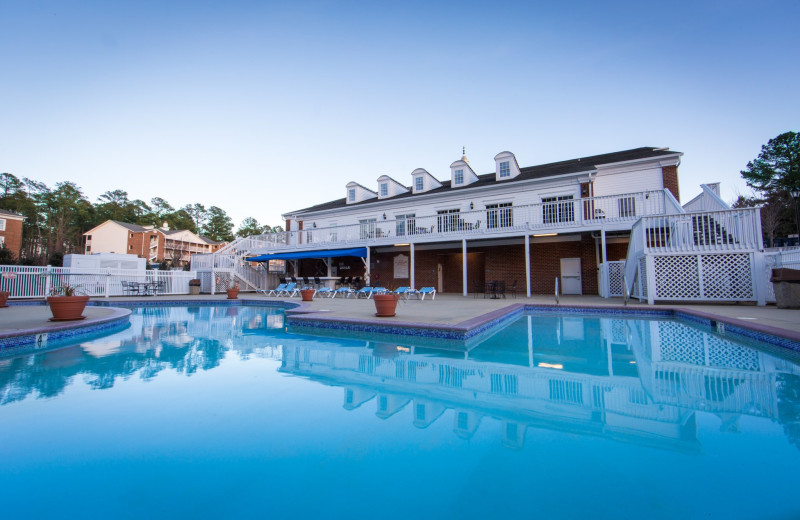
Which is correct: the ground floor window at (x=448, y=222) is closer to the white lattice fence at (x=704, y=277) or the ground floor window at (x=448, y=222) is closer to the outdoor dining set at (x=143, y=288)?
the white lattice fence at (x=704, y=277)

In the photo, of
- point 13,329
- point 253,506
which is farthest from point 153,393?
point 13,329

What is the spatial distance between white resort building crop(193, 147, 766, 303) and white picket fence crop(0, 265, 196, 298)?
1988 mm

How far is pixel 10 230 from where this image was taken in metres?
32.3

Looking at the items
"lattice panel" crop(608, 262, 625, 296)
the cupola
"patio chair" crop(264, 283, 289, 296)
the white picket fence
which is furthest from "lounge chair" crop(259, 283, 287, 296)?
"lattice panel" crop(608, 262, 625, 296)

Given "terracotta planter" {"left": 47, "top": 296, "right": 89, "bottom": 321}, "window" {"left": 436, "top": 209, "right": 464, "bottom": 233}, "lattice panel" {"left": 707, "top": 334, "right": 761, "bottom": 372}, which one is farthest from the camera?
"window" {"left": 436, "top": 209, "right": 464, "bottom": 233}

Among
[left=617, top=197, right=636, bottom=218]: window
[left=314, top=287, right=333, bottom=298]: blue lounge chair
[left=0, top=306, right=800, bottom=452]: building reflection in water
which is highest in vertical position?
[left=617, top=197, right=636, bottom=218]: window

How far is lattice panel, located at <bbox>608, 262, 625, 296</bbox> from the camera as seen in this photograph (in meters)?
13.6

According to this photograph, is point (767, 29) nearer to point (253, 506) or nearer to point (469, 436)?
point (469, 436)

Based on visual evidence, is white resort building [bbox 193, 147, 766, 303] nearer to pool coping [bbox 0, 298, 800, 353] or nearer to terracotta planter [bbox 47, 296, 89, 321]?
pool coping [bbox 0, 298, 800, 353]

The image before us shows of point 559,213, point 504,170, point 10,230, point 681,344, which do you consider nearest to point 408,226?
point 504,170

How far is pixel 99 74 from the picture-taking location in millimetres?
13773

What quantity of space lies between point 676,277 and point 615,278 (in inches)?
119

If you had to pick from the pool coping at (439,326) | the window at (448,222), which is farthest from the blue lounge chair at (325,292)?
the pool coping at (439,326)

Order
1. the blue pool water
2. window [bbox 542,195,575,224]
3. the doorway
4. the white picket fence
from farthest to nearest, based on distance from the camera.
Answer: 1. the doorway
2. the white picket fence
3. window [bbox 542,195,575,224]
4. the blue pool water
